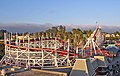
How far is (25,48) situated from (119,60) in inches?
973

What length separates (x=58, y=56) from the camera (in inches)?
1964

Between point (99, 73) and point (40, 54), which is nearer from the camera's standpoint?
point (99, 73)

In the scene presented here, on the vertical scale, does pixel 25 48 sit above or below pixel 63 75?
above

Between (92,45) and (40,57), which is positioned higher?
(92,45)

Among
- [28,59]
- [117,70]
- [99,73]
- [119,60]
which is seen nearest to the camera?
[99,73]

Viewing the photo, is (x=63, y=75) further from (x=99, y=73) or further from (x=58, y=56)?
(x=58, y=56)

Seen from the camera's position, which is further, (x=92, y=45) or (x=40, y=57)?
(x=92, y=45)

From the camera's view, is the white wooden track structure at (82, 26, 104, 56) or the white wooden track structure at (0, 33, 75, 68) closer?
the white wooden track structure at (0, 33, 75, 68)

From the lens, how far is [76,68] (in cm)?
3378

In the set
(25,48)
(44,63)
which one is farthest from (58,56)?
(25,48)

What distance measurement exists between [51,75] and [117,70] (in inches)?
1165

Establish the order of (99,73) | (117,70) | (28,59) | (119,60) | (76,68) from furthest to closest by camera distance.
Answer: (119,60) < (117,70) < (28,59) < (99,73) < (76,68)

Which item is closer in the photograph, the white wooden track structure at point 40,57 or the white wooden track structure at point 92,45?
the white wooden track structure at point 40,57

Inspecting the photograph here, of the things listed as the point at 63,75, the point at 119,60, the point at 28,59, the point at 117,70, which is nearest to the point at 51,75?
the point at 63,75
